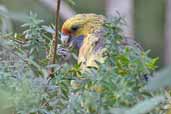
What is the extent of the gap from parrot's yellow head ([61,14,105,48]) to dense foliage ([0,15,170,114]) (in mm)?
654

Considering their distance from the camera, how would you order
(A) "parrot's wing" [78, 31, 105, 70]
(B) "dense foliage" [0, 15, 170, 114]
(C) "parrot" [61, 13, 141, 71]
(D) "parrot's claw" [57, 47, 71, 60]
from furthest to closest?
(C) "parrot" [61, 13, 141, 71], (A) "parrot's wing" [78, 31, 105, 70], (D) "parrot's claw" [57, 47, 71, 60], (B) "dense foliage" [0, 15, 170, 114]

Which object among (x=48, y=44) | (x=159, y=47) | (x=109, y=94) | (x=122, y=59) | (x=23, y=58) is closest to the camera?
(x=109, y=94)

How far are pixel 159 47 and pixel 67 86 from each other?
629 centimetres

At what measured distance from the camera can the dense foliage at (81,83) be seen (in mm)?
1226

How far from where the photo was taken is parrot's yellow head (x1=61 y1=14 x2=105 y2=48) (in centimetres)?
223

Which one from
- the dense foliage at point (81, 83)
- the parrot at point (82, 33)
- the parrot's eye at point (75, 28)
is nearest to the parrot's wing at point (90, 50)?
the parrot at point (82, 33)

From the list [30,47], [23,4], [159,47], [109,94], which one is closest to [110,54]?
[109,94]

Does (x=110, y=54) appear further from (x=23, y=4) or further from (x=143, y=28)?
(x=143, y=28)

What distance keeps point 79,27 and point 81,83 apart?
3.35 ft

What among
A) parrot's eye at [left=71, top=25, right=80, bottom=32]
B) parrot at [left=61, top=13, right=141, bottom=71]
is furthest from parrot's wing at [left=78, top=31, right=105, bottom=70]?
parrot's eye at [left=71, top=25, right=80, bottom=32]

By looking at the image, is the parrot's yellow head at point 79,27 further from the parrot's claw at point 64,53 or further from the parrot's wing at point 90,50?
the parrot's claw at point 64,53

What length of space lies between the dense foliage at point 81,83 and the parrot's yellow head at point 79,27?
0.65 m

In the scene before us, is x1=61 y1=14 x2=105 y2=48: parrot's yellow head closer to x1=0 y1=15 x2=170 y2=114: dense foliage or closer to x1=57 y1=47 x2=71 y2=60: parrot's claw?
x1=57 y1=47 x2=71 y2=60: parrot's claw

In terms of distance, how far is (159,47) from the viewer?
7.64 meters
